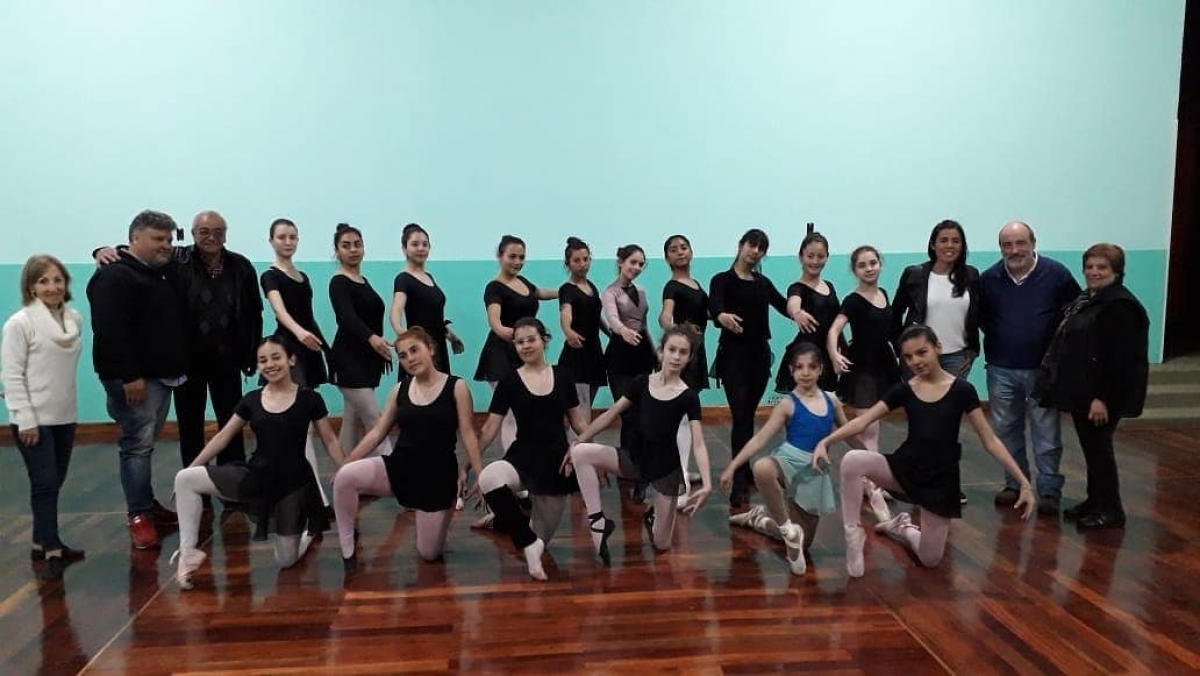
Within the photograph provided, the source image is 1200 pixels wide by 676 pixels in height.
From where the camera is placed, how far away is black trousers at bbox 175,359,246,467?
3639 millimetres

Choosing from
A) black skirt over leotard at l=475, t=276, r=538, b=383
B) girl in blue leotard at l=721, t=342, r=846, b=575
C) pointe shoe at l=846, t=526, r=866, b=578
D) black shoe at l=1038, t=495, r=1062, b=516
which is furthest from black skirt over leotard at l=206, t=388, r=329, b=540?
black shoe at l=1038, t=495, r=1062, b=516

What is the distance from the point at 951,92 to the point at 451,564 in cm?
490

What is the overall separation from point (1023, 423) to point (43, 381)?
420 centimetres

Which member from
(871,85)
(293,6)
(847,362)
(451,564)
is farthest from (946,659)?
(293,6)

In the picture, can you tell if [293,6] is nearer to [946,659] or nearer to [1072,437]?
[946,659]

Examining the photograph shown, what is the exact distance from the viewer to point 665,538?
3229 millimetres

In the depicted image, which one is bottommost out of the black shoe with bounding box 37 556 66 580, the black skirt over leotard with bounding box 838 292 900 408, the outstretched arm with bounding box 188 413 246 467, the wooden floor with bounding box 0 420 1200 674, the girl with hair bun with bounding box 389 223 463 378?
the wooden floor with bounding box 0 420 1200 674

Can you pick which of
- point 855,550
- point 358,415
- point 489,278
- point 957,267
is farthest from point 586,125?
point 855,550

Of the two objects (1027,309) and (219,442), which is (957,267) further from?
(219,442)

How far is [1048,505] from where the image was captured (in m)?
3.70

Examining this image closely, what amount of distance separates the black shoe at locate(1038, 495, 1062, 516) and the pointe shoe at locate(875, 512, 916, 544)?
29.8 inches

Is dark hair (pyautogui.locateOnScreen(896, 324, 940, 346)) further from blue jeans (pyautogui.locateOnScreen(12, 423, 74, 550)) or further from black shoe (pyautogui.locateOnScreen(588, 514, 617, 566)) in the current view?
blue jeans (pyautogui.locateOnScreen(12, 423, 74, 550))

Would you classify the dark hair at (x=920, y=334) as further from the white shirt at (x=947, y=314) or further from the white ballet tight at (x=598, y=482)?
the white ballet tight at (x=598, y=482)

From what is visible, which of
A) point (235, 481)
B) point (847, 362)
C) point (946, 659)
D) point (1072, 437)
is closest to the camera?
point (946, 659)
